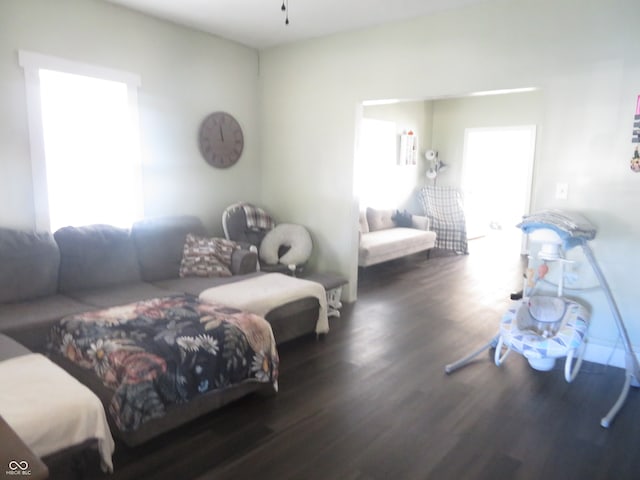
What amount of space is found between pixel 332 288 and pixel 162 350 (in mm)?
2081

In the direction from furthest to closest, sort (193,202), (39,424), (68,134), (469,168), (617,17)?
(469,168), (193,202), (68,134), (617,17), (39,424)

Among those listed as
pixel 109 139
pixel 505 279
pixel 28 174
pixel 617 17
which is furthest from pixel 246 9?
pixel 505 279

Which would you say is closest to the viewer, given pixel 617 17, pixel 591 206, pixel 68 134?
pixel 617 17

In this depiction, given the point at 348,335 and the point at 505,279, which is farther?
the point at 505,279

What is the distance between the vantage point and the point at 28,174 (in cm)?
334

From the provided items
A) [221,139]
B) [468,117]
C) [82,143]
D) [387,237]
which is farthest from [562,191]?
[468,117]

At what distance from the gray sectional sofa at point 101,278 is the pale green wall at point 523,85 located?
142 cm

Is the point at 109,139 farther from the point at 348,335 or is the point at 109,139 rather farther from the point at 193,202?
the point at 348,335

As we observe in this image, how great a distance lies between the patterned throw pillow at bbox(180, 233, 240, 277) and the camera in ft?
12.7

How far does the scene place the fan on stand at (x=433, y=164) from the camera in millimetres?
7974

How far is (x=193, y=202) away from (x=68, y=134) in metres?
1.28

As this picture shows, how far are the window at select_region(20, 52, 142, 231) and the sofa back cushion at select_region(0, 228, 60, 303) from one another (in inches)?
13.2

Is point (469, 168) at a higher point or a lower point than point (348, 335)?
higher

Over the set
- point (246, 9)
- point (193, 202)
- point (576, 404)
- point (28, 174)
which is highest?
point (246, 9)
